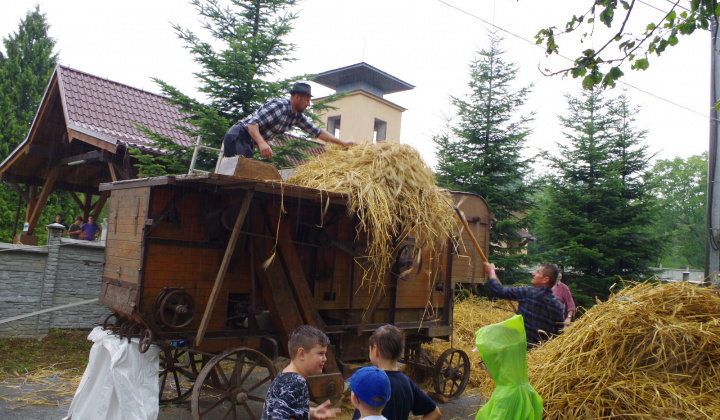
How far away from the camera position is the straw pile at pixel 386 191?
514cm

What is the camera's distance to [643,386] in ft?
12.6

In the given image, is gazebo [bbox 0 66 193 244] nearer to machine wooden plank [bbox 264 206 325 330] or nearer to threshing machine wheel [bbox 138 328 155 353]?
machine wooden plank [bbox 264 206 325 330]

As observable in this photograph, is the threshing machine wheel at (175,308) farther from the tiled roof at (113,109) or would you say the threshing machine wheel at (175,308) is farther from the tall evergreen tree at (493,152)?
the tall evergreen tree at (493,152)

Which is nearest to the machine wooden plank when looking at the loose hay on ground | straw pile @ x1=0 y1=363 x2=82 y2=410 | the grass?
the loose hay on ground

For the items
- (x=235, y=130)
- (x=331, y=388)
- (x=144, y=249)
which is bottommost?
(x=331, y=388)

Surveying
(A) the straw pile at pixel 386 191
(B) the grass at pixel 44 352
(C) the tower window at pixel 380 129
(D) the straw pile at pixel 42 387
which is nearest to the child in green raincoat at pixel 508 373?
(A) the straw pile at pixel 386 191

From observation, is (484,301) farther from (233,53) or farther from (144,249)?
(144,249)

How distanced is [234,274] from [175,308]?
0.86m

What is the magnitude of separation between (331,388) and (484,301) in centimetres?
813

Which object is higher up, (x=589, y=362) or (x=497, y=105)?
(x=497, y=105)

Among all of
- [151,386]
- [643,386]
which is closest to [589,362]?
[643,386]

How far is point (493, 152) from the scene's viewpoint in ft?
50.3

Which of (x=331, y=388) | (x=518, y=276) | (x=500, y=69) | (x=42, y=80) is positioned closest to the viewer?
(x=331, y=388)

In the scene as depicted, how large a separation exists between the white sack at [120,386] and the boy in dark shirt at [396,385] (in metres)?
2.87
